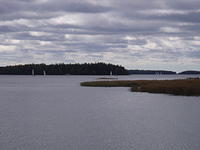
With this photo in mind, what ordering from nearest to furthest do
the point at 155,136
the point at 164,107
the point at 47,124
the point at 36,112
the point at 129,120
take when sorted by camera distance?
the point at 155,136 < the point at 47,124 < the point at 129,120 < the point at 36,112 < the point at 164,107

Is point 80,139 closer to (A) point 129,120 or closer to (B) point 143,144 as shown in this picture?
(B) point 143,144

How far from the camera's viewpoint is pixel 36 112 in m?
41.0

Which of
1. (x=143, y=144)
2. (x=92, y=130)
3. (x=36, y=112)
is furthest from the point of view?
(x=36, y=112)

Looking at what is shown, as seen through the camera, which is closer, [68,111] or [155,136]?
[155,136]

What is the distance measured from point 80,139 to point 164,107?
20.9 meters

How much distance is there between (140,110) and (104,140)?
16778mm

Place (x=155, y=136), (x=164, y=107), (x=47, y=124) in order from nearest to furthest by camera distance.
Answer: (x=155, y=136)
(x=47, y=124)
(x=164, y=107)

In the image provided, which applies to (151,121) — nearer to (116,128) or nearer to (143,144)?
(116,128)

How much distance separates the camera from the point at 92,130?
30.1 m

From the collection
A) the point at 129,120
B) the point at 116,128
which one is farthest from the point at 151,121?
the point at 116,128

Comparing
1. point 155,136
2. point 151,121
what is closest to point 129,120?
point 151,121

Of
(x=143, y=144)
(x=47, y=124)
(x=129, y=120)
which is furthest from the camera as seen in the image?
(x=129, y=120)

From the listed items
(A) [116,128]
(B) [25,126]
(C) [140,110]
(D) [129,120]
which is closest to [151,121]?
(D) [129,120]

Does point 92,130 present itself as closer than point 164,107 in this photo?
Yes
